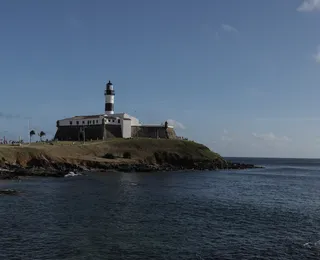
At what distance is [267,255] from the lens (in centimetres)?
2614

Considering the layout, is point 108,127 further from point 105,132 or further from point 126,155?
point 126,155

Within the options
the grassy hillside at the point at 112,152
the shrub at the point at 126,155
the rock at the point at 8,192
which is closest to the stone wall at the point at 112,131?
the grassy hillside at the point at 112,152

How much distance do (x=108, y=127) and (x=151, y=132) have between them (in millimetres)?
14781

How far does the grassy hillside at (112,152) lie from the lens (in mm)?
87688

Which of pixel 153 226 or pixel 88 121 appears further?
pixel 88 121

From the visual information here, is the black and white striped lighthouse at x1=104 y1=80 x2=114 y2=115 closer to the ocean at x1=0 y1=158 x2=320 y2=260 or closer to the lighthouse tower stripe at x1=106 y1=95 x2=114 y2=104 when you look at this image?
the lighthouse tower stripe at x1=106 y1=95 x2=114 y2=104

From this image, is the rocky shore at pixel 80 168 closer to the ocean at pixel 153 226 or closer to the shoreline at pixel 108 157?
the shoreline at pixel 108 157

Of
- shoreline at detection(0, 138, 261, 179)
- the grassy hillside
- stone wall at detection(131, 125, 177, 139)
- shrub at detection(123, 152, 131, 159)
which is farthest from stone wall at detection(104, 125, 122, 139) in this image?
shrub at detection(123, 152, 131, 159)

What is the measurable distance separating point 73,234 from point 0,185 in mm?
33627

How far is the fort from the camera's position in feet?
409

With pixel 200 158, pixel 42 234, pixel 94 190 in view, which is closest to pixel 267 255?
pixel 42 234

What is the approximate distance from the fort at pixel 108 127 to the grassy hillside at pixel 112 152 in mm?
9631

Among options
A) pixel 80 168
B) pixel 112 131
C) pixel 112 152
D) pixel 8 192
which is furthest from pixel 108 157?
pixel 8 192

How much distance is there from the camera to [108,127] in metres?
125
